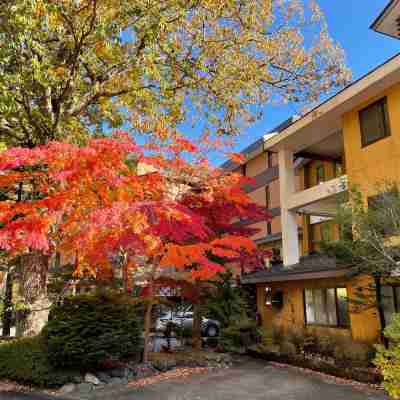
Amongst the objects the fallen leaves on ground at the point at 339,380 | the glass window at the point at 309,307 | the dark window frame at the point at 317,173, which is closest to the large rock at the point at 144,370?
the fallen leaves on ground at the point at 339,380

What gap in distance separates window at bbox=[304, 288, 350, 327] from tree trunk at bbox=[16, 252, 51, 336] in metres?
10.4

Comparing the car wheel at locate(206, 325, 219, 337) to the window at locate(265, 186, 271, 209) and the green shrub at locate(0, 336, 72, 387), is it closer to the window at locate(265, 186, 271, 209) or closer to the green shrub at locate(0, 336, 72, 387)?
the window at locate(265, 186, 271, 209)

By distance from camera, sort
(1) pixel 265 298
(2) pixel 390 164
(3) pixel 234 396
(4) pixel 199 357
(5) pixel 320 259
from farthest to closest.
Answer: (1) pixel 265 298 < (5) pixel 320 259 < (4) pixel 199 357 < (2) pixel 390 164 < (3) pixel 234 396

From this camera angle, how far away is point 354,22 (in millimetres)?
16000

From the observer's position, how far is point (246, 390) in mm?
10602

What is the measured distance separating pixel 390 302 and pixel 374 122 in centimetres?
613

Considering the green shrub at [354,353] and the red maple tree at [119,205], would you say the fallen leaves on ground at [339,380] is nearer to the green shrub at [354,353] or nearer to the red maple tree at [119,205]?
the green shrub at [354,353]

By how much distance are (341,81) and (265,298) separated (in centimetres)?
1066

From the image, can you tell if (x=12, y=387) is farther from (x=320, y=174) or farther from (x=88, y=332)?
(x=320, y=174)

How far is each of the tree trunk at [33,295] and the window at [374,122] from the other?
12.2m

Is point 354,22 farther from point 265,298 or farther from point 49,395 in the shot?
point 49,395

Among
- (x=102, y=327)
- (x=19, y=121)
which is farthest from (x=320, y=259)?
(x=19, y=121)

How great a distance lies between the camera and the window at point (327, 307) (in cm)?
1493

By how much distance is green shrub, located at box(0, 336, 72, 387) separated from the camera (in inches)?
452
